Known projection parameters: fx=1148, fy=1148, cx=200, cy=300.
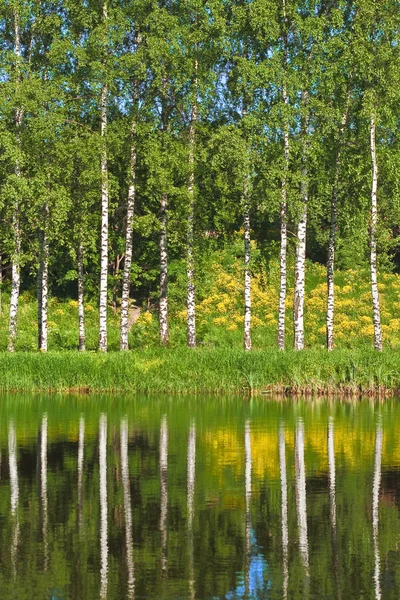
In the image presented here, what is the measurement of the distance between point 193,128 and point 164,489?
3162 cm

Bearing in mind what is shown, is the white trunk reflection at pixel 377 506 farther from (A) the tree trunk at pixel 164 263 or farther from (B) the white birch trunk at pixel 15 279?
(B) the white birch trunk at pixel 15 279

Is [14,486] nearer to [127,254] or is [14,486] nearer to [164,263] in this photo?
[127,254]

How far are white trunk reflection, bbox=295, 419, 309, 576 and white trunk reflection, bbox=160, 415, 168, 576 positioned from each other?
1.90m

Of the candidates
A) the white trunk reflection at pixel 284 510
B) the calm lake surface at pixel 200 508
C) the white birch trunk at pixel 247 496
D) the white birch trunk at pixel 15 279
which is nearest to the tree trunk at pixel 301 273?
the white birch trunk at pixel 15 279

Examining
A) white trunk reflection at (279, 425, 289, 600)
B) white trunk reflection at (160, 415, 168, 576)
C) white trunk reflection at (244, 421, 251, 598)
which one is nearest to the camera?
white trunk reflection at (279, 425, 289, 600)

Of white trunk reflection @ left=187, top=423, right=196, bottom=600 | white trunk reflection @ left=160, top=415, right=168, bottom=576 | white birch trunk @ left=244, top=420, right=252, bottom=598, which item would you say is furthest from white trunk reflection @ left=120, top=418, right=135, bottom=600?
white birch trunk @ left=244, top=420, right=252, bottom=598

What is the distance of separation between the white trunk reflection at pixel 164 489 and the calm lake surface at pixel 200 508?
0.11 ft

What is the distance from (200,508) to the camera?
1939 cm

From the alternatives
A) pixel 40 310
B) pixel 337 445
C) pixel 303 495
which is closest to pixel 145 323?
pixel 40 310

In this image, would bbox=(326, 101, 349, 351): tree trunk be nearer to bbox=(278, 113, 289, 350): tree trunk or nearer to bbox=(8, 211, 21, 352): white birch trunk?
bbox=(278, 113, 289, 350): tree trunk

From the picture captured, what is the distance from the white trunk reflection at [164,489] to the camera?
15848 mm

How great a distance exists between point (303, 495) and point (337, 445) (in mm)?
7305

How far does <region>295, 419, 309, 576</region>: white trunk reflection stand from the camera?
53.4 feet

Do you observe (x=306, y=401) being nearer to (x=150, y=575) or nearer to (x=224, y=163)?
(x=224, y=163)
